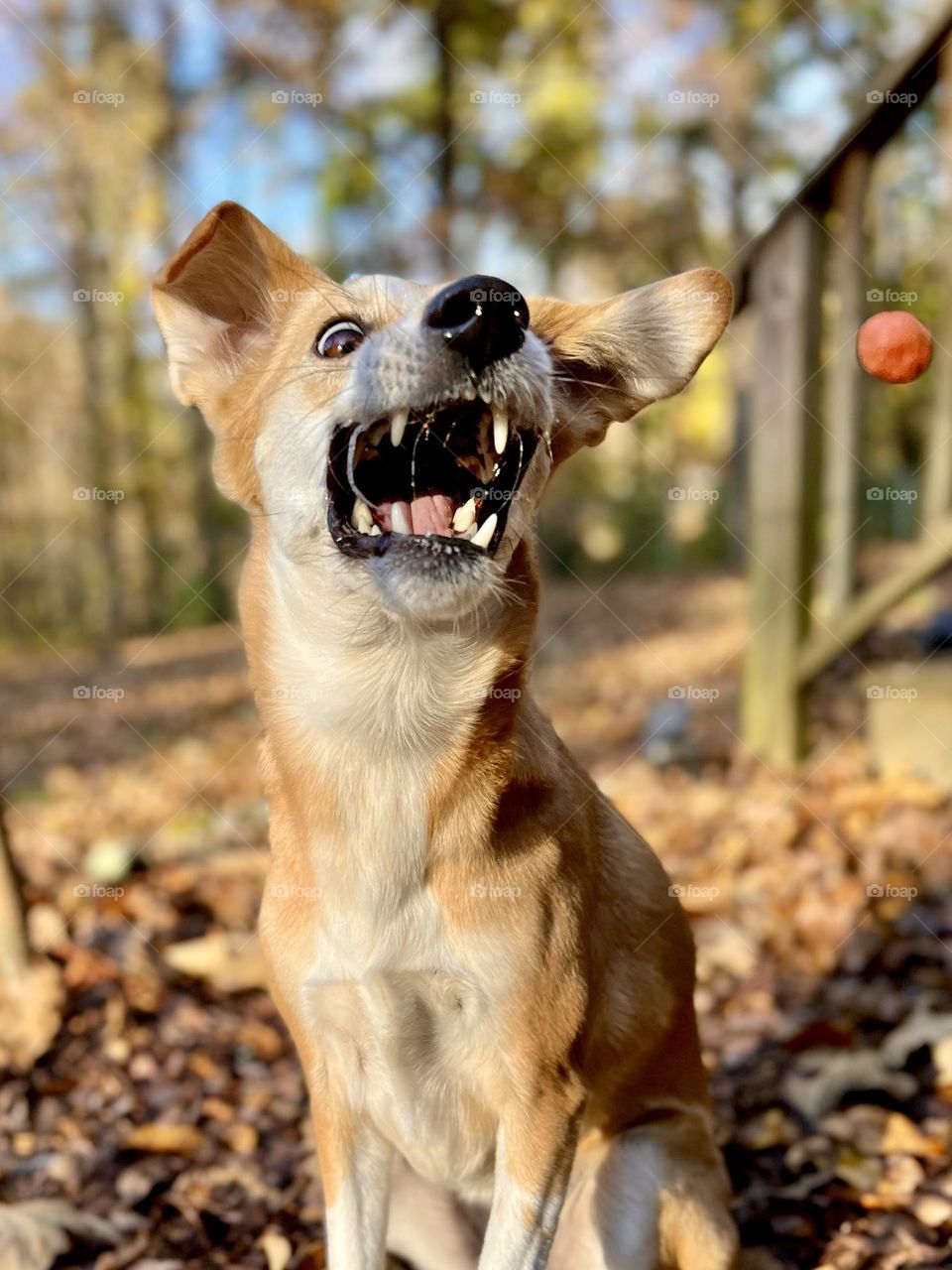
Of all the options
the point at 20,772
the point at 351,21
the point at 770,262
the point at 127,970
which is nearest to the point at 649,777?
the point at 770,262

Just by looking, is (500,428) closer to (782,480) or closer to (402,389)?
(402,389)

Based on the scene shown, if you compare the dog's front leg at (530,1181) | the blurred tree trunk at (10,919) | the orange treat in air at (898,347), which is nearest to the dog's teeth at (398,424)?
the orange treat in air at (898,347)

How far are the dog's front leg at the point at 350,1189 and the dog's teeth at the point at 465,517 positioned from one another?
1247mm

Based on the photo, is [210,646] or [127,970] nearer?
[127,970]

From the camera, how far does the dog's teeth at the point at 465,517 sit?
2332 millimetres

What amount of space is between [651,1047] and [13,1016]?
243 cm

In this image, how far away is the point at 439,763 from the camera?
2.37m

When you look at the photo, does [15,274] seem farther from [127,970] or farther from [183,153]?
[127,970]

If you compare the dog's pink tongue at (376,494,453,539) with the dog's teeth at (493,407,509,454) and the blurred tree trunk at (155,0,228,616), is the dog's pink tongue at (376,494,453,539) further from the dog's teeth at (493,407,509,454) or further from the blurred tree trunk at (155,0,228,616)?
the blurred tree trunk at (155,0,228,616)

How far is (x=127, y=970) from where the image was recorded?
431 centimetres

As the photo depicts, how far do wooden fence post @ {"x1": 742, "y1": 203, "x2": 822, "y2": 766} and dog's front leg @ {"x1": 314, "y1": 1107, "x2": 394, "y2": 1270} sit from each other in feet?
13.7

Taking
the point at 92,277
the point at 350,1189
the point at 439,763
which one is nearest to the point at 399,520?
the point at 439,763

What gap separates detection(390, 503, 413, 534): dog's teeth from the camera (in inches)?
91.7

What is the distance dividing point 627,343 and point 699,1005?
2.68 metres
